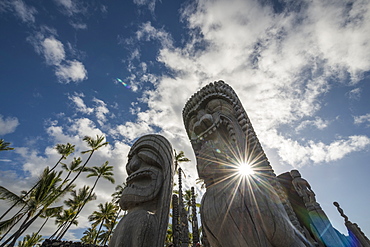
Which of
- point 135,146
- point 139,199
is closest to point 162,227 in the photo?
point 139,199

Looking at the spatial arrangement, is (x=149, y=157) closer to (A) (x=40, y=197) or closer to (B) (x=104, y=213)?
(A) (x=40, y=197)

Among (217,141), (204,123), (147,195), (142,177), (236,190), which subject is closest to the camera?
(236,190)

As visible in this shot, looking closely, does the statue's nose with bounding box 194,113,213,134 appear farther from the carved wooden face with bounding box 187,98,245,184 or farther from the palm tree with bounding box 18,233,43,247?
the palm tree with bounding box 18,233,43,247

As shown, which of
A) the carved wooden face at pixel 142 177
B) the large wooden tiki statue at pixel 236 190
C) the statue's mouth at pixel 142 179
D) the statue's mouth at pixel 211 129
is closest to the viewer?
the large wooden tiki statue at pixel 236 190

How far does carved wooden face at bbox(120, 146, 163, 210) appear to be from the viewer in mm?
3912

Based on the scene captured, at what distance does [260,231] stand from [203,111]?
2312 millimetres

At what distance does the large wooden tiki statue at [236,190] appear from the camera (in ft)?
6.54

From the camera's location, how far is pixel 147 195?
3.91 m

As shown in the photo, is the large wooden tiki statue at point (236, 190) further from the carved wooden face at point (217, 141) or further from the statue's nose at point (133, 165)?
the statue's nose at point (133, 165)

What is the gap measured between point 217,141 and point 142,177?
223 cm

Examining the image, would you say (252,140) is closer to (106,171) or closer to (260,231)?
(260,231)

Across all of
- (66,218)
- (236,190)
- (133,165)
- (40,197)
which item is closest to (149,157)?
(133,165)

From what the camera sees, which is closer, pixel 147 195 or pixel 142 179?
pixel 147 195

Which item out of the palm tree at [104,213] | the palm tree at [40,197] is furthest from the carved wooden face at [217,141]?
the palm tree at [104,213]
